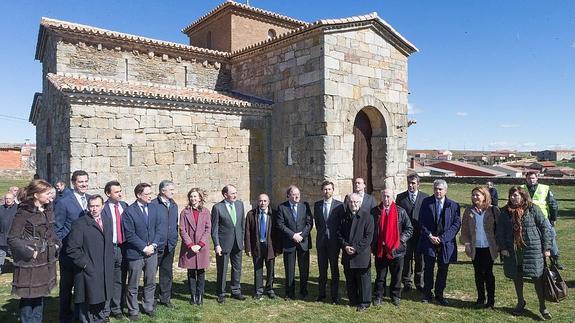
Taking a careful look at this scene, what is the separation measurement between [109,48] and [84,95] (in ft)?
10.9

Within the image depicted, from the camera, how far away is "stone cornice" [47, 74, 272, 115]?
8.60 m

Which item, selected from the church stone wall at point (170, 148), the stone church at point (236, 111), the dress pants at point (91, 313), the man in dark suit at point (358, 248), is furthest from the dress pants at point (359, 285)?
the church stone wall at point (170, 148)

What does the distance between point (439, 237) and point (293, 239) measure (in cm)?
195

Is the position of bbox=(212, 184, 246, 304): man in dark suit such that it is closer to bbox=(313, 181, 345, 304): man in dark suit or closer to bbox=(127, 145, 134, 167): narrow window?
bbox=(313, 181, 345, 304): man in dark suit

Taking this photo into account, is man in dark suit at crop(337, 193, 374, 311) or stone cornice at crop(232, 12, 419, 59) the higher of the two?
stone cornice at crop(232, 12, 419, 59)

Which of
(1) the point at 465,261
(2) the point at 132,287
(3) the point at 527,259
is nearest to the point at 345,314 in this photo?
(3) the point at 527,259

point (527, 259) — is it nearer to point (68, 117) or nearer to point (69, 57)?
point (68, 117)

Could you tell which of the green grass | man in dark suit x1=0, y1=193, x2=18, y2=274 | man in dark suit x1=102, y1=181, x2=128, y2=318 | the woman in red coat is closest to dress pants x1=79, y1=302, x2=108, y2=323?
man in dark suit x1=102, y1=181, x2=128, y2=318

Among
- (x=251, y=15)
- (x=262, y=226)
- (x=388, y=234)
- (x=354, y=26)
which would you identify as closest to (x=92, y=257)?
(x=262, y=226)

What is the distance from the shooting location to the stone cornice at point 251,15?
47.5 ft

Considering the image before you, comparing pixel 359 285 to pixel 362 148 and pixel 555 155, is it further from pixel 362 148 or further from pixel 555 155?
pixel 555 155

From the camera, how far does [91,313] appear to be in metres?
4.16

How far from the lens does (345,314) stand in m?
4.72

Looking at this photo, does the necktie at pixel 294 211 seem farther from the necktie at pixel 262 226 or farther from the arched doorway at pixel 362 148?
the arched doorway at pixel 362 148
